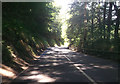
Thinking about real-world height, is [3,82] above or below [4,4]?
below

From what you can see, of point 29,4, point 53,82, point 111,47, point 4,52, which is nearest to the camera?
point 53,82

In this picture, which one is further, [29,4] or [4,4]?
[29,4]

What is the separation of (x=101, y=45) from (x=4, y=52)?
1273cm

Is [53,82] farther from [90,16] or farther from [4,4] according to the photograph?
[90,16]

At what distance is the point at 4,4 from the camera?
12086 mm

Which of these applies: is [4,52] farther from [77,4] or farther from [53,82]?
[77,4]

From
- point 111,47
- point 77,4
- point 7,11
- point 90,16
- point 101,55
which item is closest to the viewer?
point 7,11

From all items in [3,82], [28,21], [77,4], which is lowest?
[3,82]

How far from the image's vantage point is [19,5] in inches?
493

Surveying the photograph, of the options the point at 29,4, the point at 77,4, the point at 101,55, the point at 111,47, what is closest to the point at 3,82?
the point at 29,4

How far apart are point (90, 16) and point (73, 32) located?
260 inches

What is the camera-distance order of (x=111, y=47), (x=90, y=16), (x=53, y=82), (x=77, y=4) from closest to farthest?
(x=53, y=82) < (x=111, y=47) < (x=90, y=16) < (x=77, y=4)

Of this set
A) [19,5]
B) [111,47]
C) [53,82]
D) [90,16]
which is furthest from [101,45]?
[90,16]

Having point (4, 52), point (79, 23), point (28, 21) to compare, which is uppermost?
point (79, 23)
